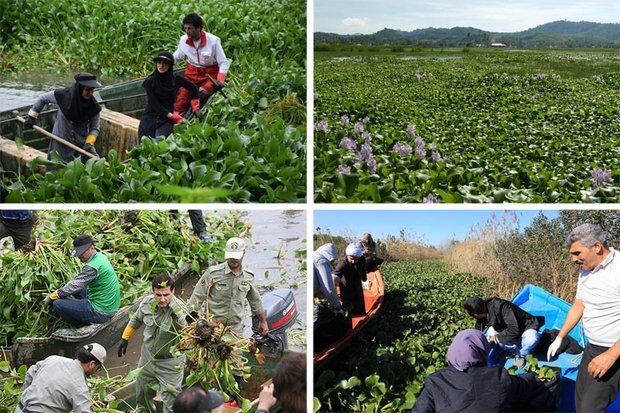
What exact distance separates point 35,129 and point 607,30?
8.30 metres

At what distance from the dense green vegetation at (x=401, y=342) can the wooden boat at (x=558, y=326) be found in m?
0.23

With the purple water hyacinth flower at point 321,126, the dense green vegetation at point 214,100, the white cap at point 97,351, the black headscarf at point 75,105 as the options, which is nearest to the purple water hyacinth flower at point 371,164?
the dense green vegetation at point 214,100

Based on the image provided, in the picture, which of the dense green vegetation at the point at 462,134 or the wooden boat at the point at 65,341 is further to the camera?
the dense green vegetation at the point at 462,134

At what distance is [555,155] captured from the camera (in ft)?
20.3

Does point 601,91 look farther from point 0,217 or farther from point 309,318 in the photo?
point 0,217

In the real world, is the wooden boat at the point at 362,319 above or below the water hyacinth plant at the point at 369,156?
below

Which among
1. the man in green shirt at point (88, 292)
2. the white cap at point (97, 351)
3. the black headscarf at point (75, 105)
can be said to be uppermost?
the black headscarf at point (75, 105)

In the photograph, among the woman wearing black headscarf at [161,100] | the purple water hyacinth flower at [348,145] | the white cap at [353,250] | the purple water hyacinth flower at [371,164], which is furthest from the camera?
the woman wearing black headscarf at [161,100]

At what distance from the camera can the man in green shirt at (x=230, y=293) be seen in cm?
455

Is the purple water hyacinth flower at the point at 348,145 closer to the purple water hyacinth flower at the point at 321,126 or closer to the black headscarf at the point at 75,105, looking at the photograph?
the purple water hyacinth flower at the point at 321,126

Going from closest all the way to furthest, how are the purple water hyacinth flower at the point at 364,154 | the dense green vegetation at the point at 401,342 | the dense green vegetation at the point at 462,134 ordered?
1. the dense green vegetation at the point at 401,342
2. the dense green vegetation at the point at 462,134
3. the purple water hyacinth flower at the point at 364,154

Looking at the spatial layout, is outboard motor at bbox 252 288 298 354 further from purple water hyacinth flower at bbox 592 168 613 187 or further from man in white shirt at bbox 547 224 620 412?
purple water hyacinth flower at bbox 592 168 613 187

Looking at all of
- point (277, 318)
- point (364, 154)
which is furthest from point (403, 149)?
point (277, 318)

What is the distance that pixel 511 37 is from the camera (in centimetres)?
1152
